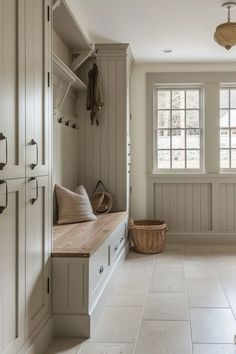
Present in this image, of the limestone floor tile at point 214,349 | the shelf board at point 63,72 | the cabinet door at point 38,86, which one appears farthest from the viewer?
the shelf board at point 63,72

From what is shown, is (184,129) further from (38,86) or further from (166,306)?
(38,86)

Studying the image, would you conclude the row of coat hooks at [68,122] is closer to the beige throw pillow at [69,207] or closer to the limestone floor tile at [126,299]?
the beige throw pillow at [69,207]

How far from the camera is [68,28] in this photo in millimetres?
3652

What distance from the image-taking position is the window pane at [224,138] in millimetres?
5461

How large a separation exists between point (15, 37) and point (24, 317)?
1.43 m

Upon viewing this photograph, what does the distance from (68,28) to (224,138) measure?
9.37 feet

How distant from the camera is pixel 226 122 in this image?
17.9 ft

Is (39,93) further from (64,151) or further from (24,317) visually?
(64,151)

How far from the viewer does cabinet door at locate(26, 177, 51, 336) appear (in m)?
2.06

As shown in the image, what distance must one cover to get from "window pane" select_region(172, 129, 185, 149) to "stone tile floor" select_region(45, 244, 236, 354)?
1.71 metres

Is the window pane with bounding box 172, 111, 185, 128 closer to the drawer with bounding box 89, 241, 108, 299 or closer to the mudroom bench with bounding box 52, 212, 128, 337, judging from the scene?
the drawer with bounding box 89, 241, 108, 299

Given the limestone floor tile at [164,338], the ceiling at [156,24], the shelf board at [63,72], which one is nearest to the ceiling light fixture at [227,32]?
the ceiling at [156,24]

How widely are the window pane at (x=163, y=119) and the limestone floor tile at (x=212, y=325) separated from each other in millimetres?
3154

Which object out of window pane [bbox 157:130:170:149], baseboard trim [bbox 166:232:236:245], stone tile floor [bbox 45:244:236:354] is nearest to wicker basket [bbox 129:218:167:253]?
stone tile floor [bbox 45:244:236:354]
